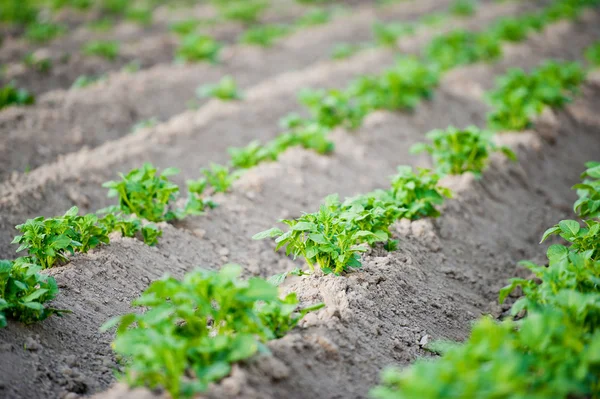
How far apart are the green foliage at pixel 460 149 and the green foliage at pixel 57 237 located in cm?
284

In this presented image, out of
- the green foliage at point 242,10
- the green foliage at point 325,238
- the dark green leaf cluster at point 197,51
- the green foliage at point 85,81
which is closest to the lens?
the green foliage at point 325,238

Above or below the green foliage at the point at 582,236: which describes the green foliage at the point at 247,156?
below

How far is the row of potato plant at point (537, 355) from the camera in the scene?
82.7 inches

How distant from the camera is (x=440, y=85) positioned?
8328mm

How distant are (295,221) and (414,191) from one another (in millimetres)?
1171

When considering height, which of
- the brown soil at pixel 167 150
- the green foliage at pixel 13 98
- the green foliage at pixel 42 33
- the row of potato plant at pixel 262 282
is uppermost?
the green foliage at pixel 42 33

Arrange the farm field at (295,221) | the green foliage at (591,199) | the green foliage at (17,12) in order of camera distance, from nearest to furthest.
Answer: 1. the farm field at (295,221)
2. the green foliage at (591,199)
3. the green foliage at (17,12)

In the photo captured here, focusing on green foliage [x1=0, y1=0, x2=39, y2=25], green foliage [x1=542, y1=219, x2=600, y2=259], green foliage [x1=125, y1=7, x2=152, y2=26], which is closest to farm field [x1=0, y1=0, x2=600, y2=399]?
green foliage [x1=542, y1=219, x2=600, y2=259]

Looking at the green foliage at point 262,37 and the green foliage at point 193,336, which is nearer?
the green foliage at point 193,336

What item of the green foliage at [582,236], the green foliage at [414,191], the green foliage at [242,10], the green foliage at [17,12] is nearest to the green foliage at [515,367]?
the green foliage at [582,236]

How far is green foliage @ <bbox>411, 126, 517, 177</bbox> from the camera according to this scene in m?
5.04

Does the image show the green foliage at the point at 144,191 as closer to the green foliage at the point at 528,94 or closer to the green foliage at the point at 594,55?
the green foliage at the point at 528,94

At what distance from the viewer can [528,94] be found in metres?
6.98

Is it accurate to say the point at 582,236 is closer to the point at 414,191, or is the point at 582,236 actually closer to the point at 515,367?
the point at 414,191
